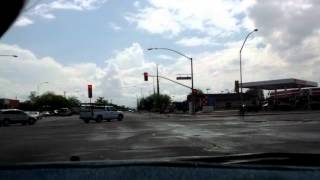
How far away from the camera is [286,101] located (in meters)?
103

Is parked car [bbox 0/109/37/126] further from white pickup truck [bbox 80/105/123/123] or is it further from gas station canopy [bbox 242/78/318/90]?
gas station canopy [bbox 242/78/318/90]

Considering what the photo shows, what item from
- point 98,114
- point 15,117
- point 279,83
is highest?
point 279,83

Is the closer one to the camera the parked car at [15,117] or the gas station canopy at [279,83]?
the parked car at [15,117]

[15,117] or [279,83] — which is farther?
[279,83]

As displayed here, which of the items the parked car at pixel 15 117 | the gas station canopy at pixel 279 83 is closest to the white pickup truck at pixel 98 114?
the parked car at pixel 15 117

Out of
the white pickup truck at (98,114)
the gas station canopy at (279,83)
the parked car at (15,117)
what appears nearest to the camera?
the parked car at (15,117)

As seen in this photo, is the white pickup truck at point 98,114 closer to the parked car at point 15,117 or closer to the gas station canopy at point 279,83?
the parked car at point 15,117

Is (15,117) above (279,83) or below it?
below

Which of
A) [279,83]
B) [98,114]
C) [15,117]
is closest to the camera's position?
[15,117]

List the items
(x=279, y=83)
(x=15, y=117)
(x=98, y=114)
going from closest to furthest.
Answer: (x=15, y=117) → (x=98, y=114) → (x=279, y=83)

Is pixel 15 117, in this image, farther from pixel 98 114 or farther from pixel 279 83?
pixel 279 83

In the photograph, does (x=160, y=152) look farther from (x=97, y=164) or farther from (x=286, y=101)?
(x=286, y=101)

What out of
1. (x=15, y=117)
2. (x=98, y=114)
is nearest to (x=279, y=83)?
(x=98, y=114)

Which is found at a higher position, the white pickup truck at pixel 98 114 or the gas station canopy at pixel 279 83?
the gas station canopy at pixel 279 83
